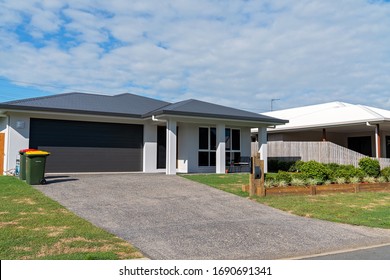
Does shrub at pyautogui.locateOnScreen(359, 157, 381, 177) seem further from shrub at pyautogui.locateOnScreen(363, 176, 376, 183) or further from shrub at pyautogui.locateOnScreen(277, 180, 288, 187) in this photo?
shrub at pyautogui.locateOnScreen(277, 180, 288, 187)

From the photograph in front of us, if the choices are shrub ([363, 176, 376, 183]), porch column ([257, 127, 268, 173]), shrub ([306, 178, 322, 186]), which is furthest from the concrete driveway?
porch column ([257, 127, 268, 173])

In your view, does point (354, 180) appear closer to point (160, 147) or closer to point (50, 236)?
point (160, 147)

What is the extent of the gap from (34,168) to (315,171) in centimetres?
1028

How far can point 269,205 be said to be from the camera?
1112 centimetres

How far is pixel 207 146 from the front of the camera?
2052cm

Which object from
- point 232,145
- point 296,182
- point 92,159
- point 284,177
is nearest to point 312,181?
point 296,182

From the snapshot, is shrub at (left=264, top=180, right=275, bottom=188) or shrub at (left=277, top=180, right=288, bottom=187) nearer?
shrub at (left=264, top=180, right=275, bottom=188)

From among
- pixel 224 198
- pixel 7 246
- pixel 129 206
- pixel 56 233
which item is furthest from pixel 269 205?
pixel 7 246

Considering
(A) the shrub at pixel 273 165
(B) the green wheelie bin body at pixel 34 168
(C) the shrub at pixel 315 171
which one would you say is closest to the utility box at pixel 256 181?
(C) the shrub at pixel 315 171

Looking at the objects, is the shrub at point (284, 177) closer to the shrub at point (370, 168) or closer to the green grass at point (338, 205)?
the green grass at point (338, 205)

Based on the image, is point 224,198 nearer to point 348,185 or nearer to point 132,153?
point 348,185

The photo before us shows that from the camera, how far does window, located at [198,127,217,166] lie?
66.4 feet

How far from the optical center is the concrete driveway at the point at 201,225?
6680mm

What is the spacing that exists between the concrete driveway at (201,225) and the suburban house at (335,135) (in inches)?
501
